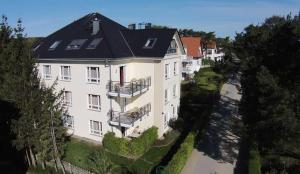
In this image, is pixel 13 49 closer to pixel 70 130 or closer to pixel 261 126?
pixel 70 130

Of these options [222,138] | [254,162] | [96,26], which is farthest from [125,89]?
[254,162]

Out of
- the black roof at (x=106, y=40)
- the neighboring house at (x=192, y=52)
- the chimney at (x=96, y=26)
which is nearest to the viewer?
the black roof at (x=106, y=40)

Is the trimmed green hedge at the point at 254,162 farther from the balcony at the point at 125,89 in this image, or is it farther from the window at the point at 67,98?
the window at the point at 67,98

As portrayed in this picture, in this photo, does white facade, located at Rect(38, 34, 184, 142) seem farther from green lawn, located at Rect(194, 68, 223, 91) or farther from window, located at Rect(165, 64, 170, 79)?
green lawn, located at Rect(194, 68, 223, 91)

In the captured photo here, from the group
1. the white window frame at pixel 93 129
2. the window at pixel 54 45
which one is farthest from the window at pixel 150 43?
the window at pixel 54 45

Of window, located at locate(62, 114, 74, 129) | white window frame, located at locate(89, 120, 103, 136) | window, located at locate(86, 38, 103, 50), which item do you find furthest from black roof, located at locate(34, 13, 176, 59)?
white window frame, located at locate(89, 120, 103, 136)

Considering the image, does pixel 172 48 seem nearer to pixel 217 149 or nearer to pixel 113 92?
pixel 113 92

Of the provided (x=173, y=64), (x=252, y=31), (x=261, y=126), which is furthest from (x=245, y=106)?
(x=173, y=64)

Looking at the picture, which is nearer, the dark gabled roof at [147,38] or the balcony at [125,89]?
the balcony at [125,89]
